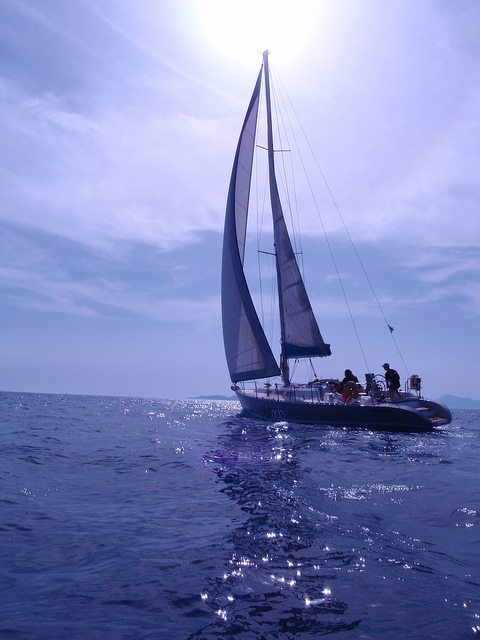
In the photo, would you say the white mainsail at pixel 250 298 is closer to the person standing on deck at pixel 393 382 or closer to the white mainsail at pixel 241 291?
the white mainsail at pixel 241 291

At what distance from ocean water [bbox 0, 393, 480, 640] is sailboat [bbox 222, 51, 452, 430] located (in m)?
6.87

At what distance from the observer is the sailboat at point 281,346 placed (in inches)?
623

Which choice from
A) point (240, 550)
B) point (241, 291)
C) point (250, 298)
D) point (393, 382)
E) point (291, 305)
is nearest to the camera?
point (240, 550)

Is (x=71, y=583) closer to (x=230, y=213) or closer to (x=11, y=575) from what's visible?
(x=11, y=575)

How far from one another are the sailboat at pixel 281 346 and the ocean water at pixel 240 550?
6.87m

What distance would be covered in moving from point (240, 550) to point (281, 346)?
18.5 metres

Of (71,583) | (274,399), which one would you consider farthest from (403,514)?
(274,399)

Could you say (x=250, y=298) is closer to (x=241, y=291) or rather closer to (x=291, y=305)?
(x=241, y=291)

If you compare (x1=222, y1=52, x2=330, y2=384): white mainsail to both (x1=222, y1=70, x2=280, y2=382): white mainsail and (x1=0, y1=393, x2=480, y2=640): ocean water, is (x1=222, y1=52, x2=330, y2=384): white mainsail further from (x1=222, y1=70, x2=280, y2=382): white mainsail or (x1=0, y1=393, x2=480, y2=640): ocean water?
(x1=0, y1=393, x2=480, y2=640): ocean water

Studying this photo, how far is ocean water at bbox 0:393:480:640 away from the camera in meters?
3.00

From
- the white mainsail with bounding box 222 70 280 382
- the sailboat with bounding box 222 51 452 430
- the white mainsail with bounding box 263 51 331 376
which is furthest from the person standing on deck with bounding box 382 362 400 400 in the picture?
the white mainsail with bounding box 222 70 280 382

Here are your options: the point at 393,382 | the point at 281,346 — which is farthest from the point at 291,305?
the point at 393,382

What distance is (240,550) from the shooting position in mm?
4250

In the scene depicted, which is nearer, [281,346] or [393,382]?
[393,382]
